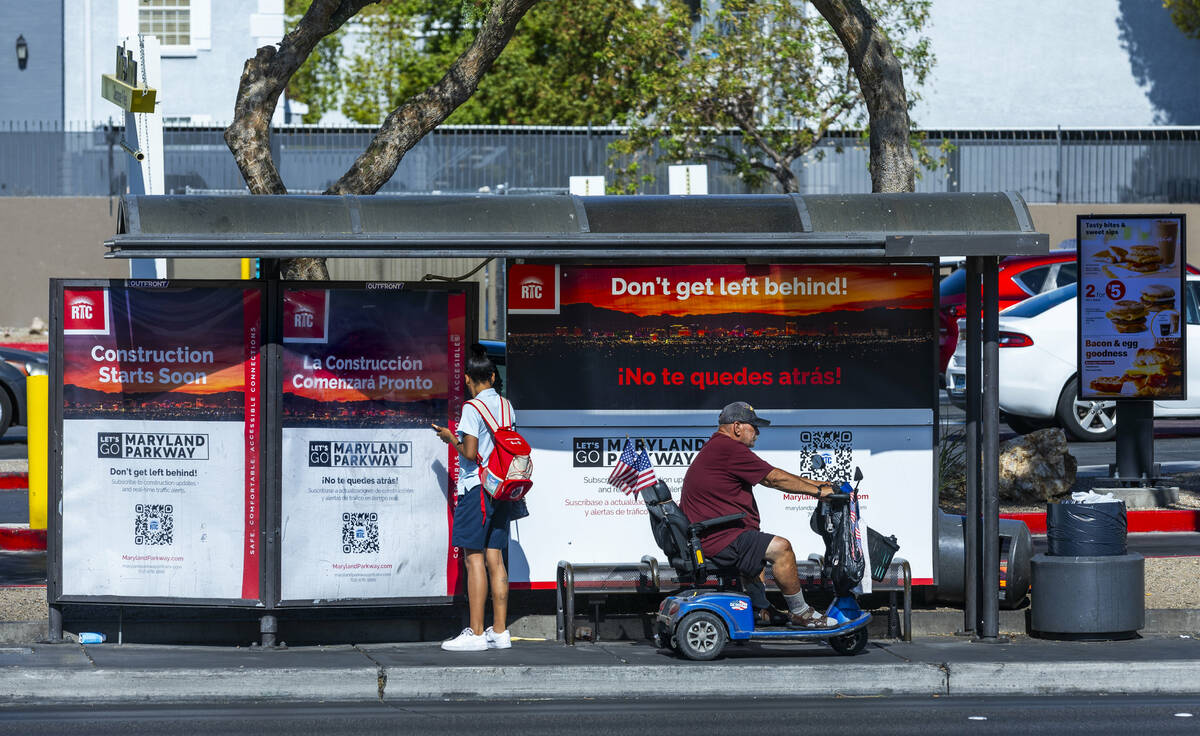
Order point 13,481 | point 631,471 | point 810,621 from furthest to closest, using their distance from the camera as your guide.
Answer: point 13,481 → point 631,471 → point 810,621

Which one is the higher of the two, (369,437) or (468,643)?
(369,437)

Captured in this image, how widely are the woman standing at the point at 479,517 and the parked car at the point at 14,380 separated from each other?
9.74 m

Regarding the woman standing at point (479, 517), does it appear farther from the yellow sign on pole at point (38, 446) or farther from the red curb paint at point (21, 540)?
the red curb paint at point (21, 540)

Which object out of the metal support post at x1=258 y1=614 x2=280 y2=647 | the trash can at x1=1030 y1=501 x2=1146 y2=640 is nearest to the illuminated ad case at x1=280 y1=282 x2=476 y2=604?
the metal support post at x1=258 y1=614 x2=280 y2=647

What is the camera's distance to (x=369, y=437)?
30.9 ft

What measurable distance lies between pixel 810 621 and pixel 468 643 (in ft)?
6.39

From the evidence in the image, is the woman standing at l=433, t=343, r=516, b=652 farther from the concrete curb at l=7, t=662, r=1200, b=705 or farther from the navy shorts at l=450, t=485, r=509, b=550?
the concrete curb at l=7, t=662, r=1200, b=705

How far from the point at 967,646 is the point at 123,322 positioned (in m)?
A: 5.26

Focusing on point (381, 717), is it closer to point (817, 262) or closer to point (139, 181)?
point (817, 262)

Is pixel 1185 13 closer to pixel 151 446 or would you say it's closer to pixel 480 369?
pixel 480 369

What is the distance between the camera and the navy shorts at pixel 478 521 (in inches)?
359

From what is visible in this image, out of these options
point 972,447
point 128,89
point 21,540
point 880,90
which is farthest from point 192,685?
point 880,90

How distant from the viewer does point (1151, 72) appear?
36094mm

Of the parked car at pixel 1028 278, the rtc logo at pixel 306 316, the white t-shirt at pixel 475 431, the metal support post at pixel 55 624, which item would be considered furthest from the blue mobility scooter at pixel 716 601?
the parked car at pixel 1028 278
